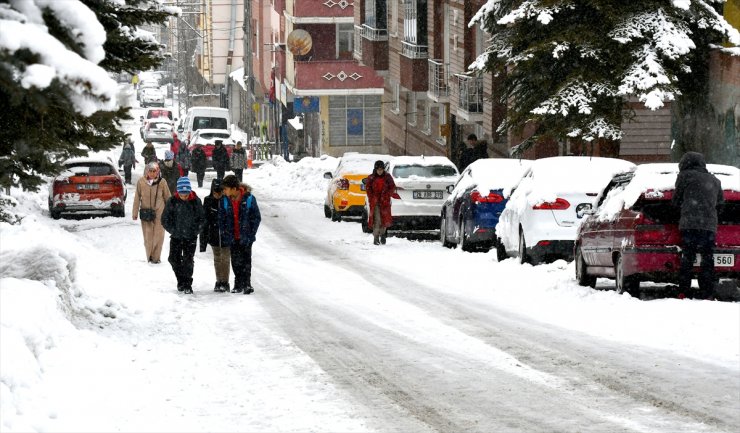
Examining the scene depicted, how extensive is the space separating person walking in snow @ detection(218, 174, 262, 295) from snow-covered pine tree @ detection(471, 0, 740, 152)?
10.0 meters

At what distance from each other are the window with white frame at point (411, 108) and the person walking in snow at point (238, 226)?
39.1 meters

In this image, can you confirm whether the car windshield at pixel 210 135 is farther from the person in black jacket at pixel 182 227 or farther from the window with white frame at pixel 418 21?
the person in black jacket at pixel 182 227

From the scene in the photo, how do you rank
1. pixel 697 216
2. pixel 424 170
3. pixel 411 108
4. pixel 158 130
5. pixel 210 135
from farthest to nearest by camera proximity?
pixel 158 130 < pixel 210 135 < pixel 411 108 < pixel 424 170 < pixel 697 216

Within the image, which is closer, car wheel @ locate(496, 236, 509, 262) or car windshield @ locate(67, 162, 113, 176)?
car wheel @ locate(496, 236, 509, 262)

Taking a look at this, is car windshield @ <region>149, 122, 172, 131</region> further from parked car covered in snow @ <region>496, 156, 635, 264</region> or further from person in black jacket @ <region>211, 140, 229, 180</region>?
parked car covered in snow @ <region>496, 156, 635, 264</region>

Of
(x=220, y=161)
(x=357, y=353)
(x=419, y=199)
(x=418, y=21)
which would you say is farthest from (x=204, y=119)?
(x=357, y=353)

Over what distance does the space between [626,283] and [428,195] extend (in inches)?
514

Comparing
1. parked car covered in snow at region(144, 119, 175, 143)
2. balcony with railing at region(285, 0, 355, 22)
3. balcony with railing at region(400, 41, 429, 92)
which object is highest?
balcony with railing at region(285, 0, 355, 22)

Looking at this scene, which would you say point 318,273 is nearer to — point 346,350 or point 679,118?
point 346,350

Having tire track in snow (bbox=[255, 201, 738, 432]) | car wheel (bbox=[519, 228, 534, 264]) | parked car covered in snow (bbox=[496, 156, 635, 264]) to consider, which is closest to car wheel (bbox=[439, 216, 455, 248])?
parked car covered in snow (bbox=[496, 156, 635, 264])

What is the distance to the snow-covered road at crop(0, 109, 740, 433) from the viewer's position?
31.0 feet

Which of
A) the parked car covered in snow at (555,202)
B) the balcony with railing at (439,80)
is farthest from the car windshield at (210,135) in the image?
the parked car covered in snow at (555,202)

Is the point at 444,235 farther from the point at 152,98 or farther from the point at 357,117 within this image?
the point at 152,98

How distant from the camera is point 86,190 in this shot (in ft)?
114
